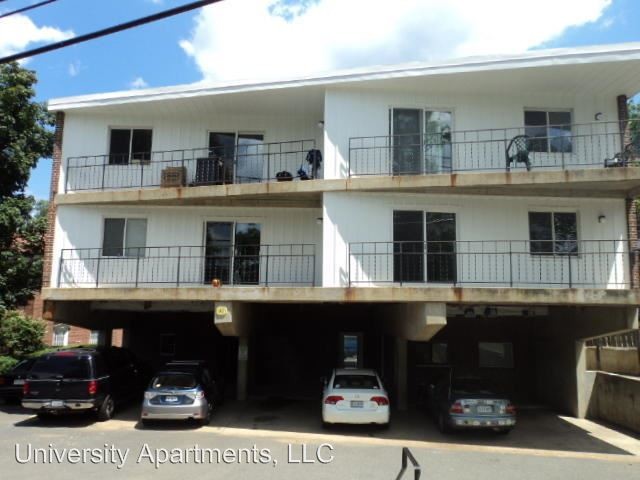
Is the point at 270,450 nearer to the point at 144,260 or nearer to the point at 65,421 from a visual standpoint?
the point at 65,421

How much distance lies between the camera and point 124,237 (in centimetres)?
1648

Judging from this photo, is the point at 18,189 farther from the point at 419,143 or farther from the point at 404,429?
the point at 404,429

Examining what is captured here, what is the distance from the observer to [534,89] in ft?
49.2

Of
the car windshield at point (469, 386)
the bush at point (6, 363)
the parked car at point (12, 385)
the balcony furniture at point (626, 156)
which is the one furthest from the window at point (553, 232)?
the bush at point (6, 363)

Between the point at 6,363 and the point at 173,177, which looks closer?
the point at 173,177

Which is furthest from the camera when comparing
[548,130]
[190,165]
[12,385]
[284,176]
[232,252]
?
[190,165]

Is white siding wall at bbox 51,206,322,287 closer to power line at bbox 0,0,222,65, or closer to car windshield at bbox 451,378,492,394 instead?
car windshield at bbox 451,378,492,394

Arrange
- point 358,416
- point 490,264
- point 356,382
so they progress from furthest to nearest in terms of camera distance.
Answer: point 490,264 → point 356,382 → point 358,416

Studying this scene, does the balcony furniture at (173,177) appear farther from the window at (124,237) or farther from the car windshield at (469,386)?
the car windshield at (469,386)

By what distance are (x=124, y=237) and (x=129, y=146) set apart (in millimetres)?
2903

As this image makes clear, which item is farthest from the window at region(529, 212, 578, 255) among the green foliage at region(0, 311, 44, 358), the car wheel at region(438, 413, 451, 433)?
the green foliage at region(0, 311, 44, 358)

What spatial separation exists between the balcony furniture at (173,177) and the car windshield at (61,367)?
5440 mm

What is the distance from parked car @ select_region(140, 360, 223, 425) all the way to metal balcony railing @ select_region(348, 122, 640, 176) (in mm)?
6884

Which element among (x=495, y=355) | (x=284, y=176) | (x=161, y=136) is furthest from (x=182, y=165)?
(x=495, y=355)
